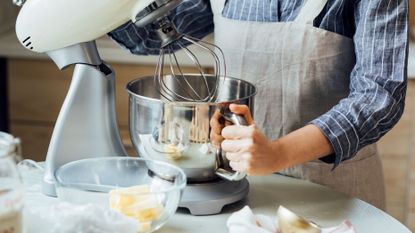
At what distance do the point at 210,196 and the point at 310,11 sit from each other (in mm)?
338

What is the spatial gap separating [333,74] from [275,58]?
94 mm

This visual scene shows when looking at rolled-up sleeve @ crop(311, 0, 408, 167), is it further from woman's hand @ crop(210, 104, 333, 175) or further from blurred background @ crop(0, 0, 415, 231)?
blurred background @ crop(0, 0, 415, 231)

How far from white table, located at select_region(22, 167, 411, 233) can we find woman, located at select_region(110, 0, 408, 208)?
47mm

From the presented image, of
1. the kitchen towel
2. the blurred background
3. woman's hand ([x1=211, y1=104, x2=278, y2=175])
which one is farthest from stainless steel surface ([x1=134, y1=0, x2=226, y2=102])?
the blurred background

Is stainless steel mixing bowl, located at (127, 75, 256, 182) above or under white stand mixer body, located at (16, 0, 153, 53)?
under

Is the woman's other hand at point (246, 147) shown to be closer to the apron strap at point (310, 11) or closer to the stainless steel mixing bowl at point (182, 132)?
the stainless steel mixing bowl at point (182, 132)

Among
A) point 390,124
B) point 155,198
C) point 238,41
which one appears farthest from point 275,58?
point 155,198

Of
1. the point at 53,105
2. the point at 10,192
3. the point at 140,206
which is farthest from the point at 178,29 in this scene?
the point at 53,105

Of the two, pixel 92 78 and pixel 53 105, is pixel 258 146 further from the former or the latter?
pixel 53 105

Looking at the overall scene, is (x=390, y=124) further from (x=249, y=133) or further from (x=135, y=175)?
(x=135, y=175)

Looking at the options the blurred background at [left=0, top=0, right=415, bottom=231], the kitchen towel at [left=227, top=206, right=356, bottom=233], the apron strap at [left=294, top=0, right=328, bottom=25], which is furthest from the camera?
the blurred background at [left=0, top=0, right=415, bottom=231]

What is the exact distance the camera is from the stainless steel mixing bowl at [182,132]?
0.90 meters

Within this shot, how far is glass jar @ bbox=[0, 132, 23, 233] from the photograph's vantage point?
2.19ft

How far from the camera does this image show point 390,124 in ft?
3.26
